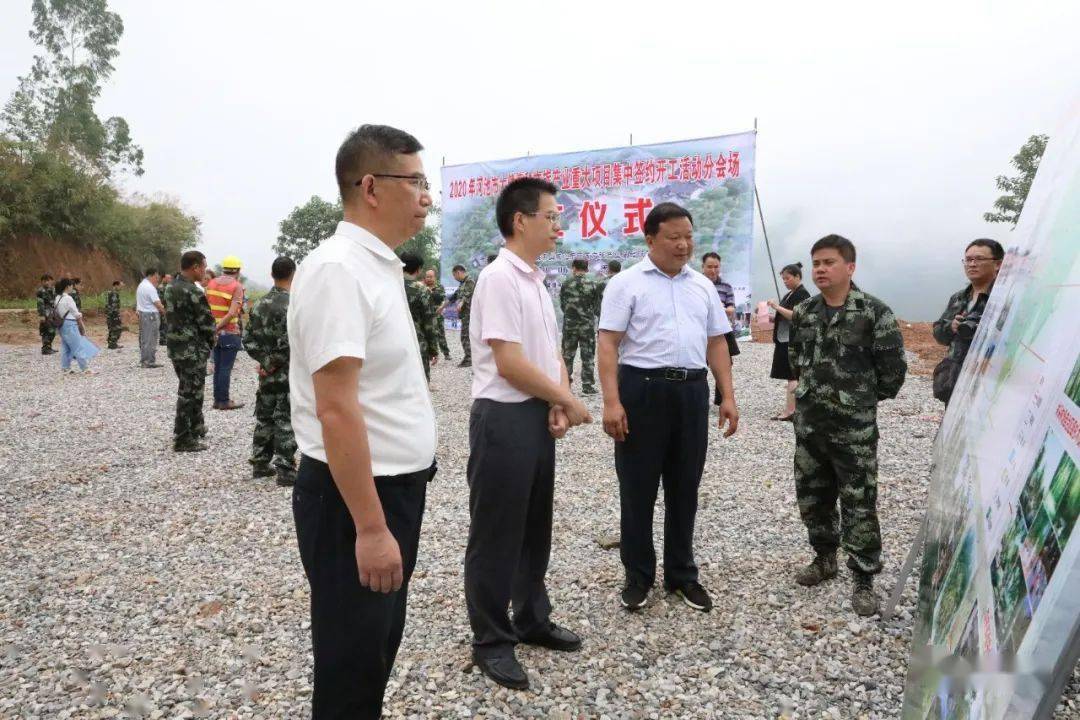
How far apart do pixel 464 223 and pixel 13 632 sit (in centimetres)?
1429

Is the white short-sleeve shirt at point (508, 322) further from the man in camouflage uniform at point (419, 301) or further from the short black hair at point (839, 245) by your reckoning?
the man in camouflage uniform at point (419, 301)

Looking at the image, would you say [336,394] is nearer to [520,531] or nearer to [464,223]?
[520,531]

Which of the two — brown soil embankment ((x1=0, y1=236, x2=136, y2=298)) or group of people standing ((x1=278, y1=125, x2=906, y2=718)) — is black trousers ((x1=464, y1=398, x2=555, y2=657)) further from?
→ brown soil embankment ((x1=0, y1=236, x2=136, y2=298))

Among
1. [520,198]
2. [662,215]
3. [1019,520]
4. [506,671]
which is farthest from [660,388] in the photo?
[1019,520]

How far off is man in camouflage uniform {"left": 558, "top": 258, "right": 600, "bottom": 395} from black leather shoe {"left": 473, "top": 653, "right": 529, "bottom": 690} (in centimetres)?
658

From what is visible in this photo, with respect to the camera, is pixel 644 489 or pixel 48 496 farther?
pixel 48 496

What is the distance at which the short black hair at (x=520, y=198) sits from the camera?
2.45 meters

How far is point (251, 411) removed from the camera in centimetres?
830

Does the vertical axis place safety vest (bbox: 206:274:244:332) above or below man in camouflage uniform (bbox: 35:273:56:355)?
above

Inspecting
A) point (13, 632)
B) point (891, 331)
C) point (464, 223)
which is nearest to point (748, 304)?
point (464, 223)

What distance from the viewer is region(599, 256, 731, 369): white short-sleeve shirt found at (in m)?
2.94

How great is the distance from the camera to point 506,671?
247 centimetres

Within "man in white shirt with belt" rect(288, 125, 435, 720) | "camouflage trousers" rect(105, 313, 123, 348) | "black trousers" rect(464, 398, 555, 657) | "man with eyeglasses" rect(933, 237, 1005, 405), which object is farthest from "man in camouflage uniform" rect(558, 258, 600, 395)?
"camouflage trousers" rect(105, 313, 123, 348)

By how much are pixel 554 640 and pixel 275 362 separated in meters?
3.45
